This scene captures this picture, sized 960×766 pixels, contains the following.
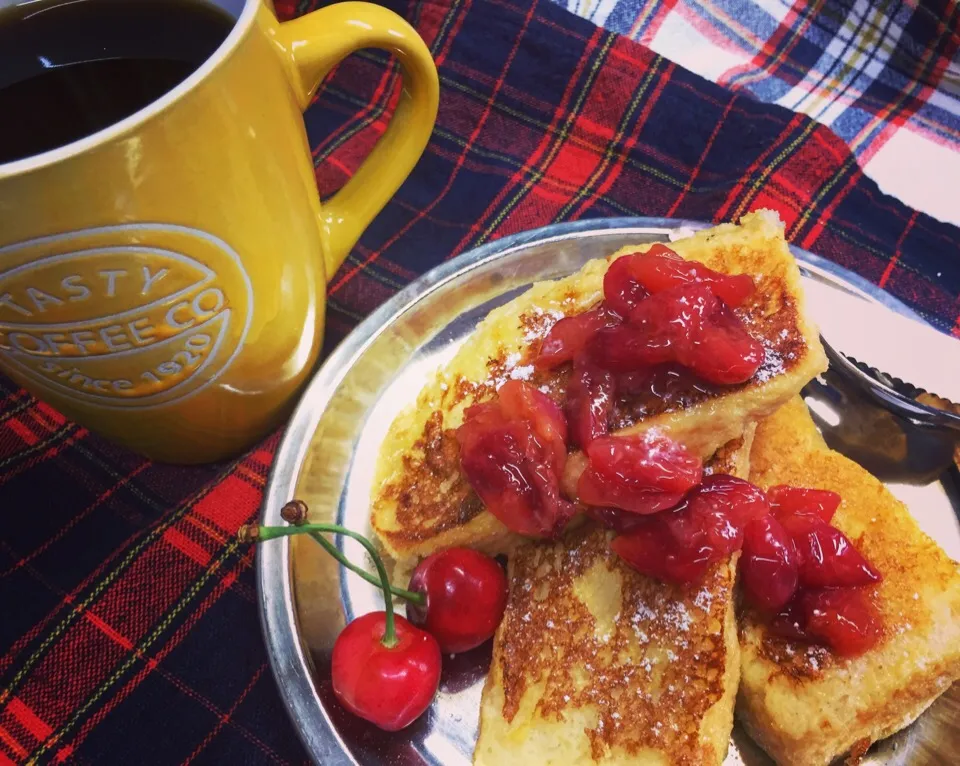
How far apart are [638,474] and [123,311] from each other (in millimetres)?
755

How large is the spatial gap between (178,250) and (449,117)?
138cm

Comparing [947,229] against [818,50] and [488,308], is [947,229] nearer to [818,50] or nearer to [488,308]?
[818,50]

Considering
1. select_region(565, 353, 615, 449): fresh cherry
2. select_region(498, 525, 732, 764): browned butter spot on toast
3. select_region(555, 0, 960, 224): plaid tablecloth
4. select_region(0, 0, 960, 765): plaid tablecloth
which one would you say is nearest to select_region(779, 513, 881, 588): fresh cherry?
select_region(498, 525, 732, 764): browned butter spot on toast

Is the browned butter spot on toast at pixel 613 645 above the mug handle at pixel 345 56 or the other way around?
the other way around

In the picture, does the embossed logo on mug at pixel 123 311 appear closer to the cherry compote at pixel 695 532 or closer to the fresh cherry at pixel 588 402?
the fresh cherry at pixel 588 402

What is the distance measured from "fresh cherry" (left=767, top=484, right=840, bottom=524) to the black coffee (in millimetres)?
1124

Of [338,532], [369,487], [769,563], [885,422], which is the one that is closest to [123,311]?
[338,532]

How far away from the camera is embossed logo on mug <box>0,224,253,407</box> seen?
3.33ft

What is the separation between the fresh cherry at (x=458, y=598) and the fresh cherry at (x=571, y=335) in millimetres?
361

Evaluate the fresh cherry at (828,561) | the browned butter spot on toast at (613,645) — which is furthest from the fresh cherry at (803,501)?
the browned butter spot on toast at (613,645)

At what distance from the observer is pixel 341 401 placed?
1547 mm

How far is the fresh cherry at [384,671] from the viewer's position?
3.83 feet

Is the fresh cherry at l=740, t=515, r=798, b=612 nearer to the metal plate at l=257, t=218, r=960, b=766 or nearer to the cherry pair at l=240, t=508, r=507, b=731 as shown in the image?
the metal plate at l=257, t=218, r=960, b=766

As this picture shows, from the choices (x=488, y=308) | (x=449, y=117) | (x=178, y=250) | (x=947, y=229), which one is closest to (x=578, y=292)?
(x=488, y=308)
